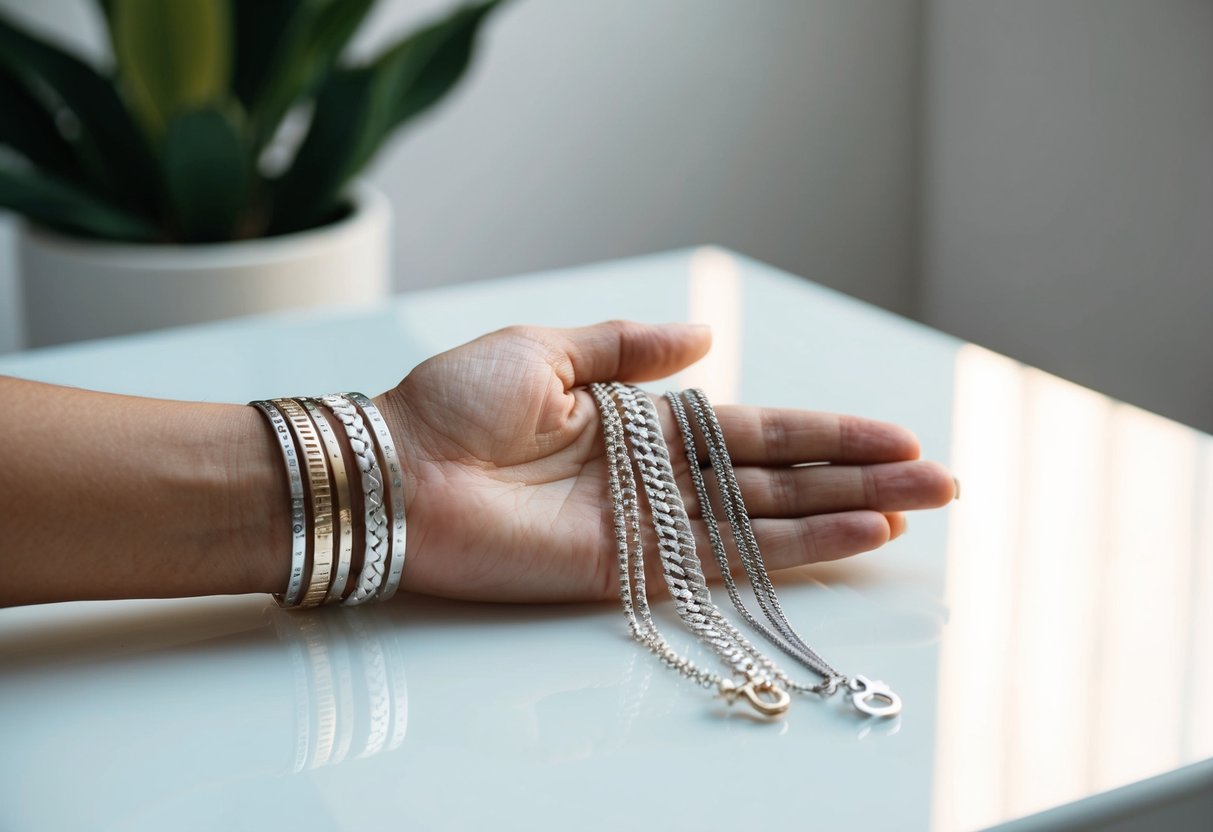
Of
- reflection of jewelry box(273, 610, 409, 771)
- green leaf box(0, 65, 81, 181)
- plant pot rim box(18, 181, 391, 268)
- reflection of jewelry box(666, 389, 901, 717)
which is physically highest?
green leaf box(0, 65, 81, 181)

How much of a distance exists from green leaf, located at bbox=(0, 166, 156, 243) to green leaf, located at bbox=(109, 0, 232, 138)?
0.12m

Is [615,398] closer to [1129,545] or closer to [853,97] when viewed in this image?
[1129,545]

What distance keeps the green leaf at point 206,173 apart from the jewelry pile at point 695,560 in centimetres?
84

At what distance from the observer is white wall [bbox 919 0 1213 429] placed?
1814 mm

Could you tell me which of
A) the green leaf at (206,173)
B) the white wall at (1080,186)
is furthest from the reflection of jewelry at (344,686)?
the white wall at (1080,186)

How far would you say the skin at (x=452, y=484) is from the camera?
0.66 metres

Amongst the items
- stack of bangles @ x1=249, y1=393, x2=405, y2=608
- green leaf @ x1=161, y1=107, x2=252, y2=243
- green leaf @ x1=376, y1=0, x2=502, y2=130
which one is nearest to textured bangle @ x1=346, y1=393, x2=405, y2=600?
stack of bangles @ x1=249, y1=393, x2=405, y2=608

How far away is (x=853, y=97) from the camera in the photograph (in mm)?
2428

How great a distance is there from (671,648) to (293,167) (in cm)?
115

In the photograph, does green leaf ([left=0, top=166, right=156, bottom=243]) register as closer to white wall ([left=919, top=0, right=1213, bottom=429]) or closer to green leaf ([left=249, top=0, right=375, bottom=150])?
green leaf ([left=249, top=0, right=375, bottom=150])

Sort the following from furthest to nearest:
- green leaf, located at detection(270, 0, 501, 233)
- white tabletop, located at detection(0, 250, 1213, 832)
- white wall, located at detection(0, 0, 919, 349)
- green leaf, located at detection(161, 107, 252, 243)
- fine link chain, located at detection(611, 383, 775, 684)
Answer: white wall, located at detection(0, 0, 919, 349) < green leaf, located at detection(270, 0, 501, 233) < green leaf, located at detection(161, 107, 252, 243) < fine link chain, located at detection(611, 383, 775, 684) < white tabletop, located at detection(0, 250, 1213, 832)

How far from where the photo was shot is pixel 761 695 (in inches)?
23.4

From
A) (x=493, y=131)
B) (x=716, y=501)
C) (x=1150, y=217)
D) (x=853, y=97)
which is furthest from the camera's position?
(x=853, y=97)

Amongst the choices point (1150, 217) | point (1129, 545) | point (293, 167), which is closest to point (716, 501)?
point (1129, 545)
